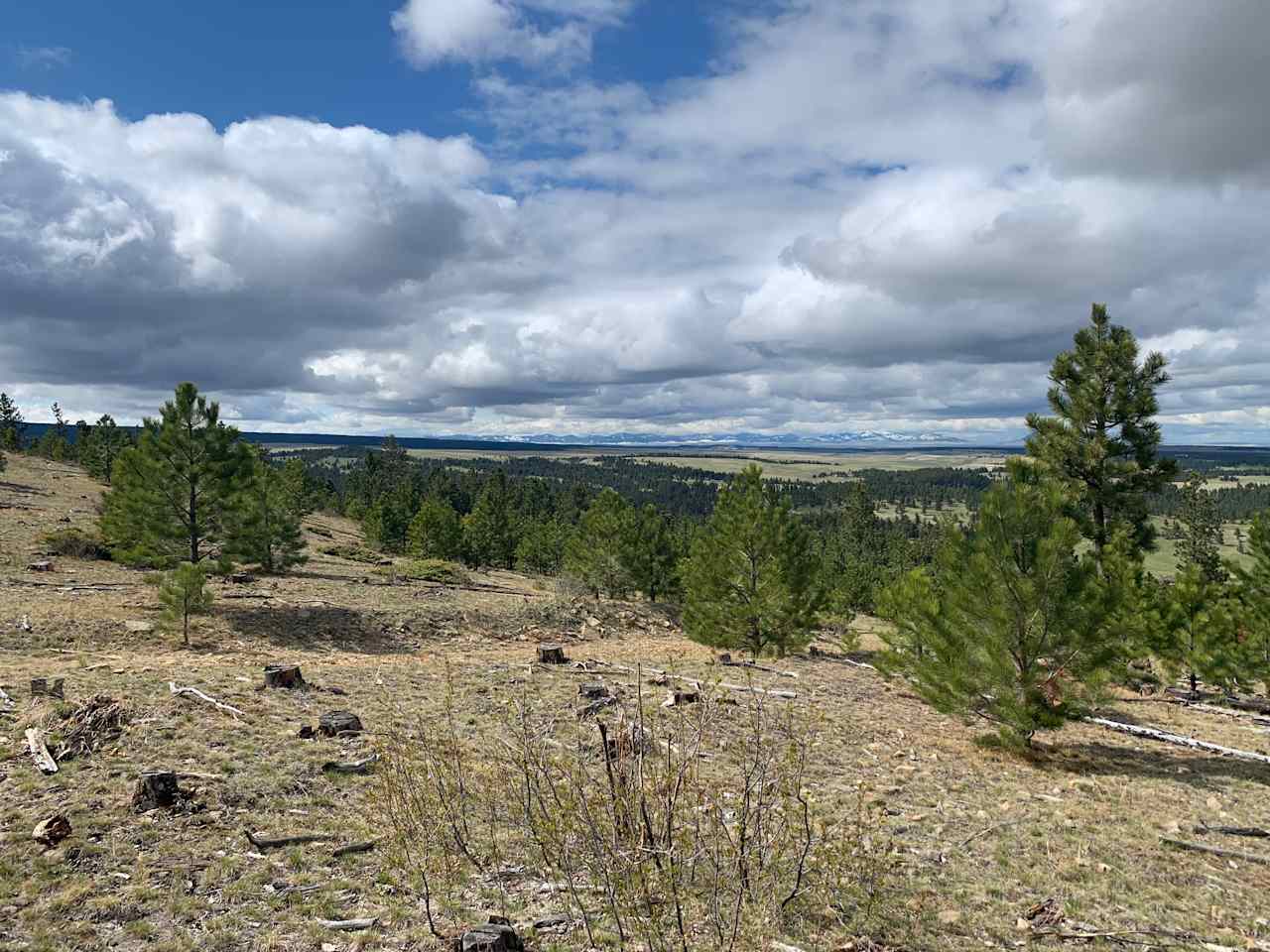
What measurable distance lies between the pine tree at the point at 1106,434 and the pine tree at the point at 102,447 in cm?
8270

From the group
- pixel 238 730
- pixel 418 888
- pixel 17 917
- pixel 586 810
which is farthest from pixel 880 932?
pixel 238 730

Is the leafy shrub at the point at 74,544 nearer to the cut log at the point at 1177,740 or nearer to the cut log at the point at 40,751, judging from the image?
Answer: the cut log at the point at 40,751

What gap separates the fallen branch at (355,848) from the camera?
684cm

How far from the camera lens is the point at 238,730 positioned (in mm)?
10094

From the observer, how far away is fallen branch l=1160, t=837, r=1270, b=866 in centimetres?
805

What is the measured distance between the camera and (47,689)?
35.7 feet

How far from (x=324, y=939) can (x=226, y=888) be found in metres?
1.33

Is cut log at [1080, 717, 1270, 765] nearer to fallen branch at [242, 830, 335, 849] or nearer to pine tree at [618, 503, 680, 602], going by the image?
fallen branch at [242, 830, 335, 849]

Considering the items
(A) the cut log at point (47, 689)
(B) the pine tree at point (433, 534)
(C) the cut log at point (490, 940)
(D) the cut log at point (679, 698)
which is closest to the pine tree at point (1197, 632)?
(D) the cut log at point (679, 698)

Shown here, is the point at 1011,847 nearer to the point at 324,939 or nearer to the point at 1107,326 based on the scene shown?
the point at 324,939

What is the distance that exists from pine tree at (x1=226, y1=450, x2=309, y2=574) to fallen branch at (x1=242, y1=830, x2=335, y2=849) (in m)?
20.6

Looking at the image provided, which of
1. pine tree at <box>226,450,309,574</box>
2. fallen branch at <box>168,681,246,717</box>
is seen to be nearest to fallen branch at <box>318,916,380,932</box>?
fallen branch at <box>168,681,246,717</box>

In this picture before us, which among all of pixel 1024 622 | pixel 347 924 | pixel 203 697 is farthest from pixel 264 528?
pixel 1024 622

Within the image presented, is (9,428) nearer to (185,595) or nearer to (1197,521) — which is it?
(185,595)
